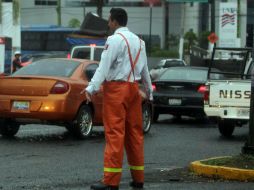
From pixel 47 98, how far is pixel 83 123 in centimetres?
105

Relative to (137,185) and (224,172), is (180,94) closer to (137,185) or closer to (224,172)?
(224,172)

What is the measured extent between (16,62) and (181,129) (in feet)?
38.8

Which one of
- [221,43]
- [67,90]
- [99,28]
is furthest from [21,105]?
[221,43]

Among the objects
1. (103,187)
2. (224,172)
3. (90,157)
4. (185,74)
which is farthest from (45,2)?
(103,187)

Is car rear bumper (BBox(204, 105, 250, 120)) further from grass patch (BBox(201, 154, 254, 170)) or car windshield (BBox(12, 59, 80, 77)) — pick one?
grass patch (BBox(201, 154, 254, 170))

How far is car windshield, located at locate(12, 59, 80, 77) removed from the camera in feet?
42.9

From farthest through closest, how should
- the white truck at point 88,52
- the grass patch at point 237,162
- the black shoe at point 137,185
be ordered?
the white truck at point 88,52 → the grass patch at point 237,162 → the black shoe at point 137,185

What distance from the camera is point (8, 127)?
13.4 m

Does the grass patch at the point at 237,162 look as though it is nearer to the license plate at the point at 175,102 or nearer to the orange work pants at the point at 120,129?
the orange work pants at the point at 120,129

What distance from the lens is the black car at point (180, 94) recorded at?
17523 mm

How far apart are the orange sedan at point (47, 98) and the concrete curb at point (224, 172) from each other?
13.5 feet

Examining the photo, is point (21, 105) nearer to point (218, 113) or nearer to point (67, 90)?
point (67, 90)

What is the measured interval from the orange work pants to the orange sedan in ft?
16.2

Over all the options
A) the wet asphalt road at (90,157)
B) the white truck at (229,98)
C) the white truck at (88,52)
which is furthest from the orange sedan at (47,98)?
the white truck at (88,52)
